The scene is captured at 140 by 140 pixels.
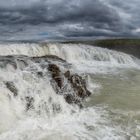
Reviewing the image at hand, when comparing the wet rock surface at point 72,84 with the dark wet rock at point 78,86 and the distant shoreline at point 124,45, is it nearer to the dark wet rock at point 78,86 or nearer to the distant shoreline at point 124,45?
the dark wet rock at point 78,86

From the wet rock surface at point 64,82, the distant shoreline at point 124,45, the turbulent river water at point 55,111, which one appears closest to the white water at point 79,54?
the turbulent river water at point 55,111

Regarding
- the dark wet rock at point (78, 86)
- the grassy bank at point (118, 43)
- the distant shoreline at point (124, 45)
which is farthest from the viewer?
the grassy bank at point (118, 43)

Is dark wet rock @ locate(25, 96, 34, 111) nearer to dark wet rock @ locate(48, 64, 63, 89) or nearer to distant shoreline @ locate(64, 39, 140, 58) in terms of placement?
dark wet rock @ locate(48, 64, 63, 89)

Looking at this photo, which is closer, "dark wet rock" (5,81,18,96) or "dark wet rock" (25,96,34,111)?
"dark wet rock" (25,96,34,111)

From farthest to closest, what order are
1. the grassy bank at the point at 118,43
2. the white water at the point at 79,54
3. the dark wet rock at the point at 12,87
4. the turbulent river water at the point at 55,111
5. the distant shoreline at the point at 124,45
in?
the grassy bank at the point at 118,43 < the distant shoreline at the point at 124,45 < the white water at the point at 79,54 < the dark wet rock at the point at 12,87 < the turbulent river water at the point at 55,111

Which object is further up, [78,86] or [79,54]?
[79,54]

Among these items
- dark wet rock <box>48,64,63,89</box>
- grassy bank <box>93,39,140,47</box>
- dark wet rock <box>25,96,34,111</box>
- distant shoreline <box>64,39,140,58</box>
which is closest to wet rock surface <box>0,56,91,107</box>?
dark wet rock <box>48,64,63,89</box>

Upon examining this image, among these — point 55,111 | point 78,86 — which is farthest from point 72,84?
point 55,111

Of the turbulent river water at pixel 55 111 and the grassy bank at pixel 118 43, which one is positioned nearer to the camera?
the turbulent river water at pixel 55 111

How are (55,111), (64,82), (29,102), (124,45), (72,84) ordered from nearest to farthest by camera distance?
(29,102), (55,111), (64,82), (72,84), (124,45)

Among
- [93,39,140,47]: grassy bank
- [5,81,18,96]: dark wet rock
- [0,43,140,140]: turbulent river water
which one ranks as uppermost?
[93,39,140,47]: grassy bank

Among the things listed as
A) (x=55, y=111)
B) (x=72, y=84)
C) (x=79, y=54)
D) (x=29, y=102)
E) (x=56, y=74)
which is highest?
(x=56, y=74)

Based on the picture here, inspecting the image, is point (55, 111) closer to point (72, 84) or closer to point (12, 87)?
point (12, 87)

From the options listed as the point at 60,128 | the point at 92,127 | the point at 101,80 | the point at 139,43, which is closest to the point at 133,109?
the point at 92,127
